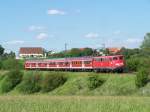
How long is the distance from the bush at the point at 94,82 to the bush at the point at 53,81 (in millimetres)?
8372

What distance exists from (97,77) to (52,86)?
10075mm

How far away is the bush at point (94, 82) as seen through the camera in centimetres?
6481

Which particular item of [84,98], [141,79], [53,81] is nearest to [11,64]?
[53,81]

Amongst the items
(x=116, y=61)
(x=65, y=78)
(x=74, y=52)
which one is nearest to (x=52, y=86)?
(x=65, y=78)

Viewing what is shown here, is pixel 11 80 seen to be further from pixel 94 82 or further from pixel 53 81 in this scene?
pixel 94 82

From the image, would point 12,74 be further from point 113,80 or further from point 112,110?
point 112,110

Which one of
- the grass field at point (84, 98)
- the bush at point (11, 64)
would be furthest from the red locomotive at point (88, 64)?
the bush at point (11, 64)

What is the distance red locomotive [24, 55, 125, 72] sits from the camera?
73.1 m

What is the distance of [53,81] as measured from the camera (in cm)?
7319

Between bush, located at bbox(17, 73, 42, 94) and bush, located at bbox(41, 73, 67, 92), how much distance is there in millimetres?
1776

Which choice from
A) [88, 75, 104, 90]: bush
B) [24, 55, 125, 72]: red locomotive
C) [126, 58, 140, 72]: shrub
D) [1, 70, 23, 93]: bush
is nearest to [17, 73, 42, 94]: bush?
[1, 70, 23, 93]: bush

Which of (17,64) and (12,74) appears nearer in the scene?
(12,74)

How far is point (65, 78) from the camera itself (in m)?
74.1

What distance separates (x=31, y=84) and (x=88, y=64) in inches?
354
